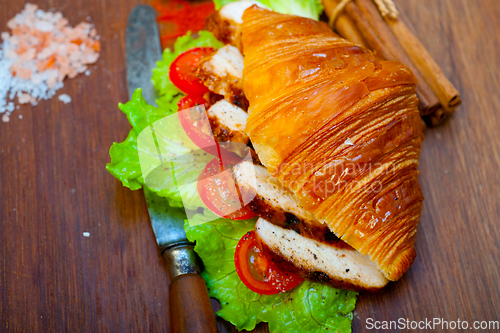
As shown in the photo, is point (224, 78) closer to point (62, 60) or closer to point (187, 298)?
point (187, 298)

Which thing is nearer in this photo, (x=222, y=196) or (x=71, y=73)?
(x=222, y=196)

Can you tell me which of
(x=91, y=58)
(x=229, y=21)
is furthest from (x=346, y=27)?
(x=91, y=58)

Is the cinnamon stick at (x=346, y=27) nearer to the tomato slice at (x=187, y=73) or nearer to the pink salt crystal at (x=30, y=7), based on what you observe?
the tomato slice at (x=187, y=73)

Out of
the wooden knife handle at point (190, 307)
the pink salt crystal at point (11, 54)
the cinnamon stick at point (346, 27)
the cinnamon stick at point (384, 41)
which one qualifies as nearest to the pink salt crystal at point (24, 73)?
the pink salt crystal at point (11, 54)

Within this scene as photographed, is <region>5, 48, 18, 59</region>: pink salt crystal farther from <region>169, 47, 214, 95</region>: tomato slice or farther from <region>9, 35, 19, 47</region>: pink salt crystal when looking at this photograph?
<region>169, 47, 214, 95</region>: tomato slice

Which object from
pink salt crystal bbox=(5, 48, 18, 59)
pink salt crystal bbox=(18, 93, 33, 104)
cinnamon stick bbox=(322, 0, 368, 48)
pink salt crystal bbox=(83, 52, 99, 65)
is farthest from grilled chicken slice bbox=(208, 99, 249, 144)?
pink salt crystal bbox=(5, 48, 18, 59)
